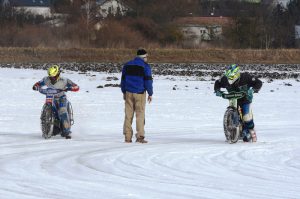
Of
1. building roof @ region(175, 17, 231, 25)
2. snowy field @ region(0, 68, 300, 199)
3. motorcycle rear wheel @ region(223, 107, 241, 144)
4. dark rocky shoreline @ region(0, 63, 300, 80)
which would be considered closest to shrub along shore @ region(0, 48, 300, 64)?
dark rocky shoreline @ region(0, 63, 300, 80)

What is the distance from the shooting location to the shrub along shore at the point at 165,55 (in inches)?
3051

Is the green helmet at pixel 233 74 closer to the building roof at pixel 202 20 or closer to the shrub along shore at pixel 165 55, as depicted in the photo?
the shrub along shore at pixel 165 55

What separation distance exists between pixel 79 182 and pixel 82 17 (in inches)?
3525

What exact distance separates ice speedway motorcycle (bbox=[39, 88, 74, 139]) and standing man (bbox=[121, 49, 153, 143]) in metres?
1.67

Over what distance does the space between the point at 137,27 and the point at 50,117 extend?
82.9 metres

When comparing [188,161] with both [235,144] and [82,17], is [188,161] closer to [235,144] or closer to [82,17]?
[235,144]

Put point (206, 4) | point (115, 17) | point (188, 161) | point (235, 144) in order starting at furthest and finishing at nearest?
point (206, 4)
point (115, 17)
point (235, 144)
point (188, 161)

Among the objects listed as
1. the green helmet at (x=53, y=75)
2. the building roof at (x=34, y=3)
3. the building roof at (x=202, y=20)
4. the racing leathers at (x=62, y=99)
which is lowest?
the racing leathers at (x=62, y=99)

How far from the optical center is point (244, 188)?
1040 cm

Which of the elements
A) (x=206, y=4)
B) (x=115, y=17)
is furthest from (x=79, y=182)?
(x=206, y=4)

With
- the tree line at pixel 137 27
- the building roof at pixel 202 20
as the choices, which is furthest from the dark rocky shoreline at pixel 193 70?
the building roof at pixel 202 20

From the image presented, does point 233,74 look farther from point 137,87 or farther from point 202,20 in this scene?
point 202,20

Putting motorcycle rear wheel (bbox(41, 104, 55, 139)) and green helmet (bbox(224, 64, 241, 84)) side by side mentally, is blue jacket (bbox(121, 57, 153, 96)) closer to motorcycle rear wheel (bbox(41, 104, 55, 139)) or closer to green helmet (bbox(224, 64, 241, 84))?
green helmet (bbox(224, 64, 241, 84))

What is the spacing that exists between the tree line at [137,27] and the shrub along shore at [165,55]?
15.7 ft
